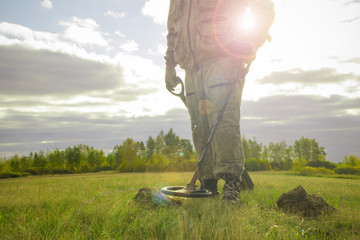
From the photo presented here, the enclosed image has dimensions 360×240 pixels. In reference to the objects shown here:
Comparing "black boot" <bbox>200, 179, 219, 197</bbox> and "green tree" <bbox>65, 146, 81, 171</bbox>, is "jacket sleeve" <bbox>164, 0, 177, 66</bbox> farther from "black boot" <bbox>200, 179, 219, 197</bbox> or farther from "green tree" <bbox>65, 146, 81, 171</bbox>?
"green tree" <bbox>65, 146, 81, 171</bbox>

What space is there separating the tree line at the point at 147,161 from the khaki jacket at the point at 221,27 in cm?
1017

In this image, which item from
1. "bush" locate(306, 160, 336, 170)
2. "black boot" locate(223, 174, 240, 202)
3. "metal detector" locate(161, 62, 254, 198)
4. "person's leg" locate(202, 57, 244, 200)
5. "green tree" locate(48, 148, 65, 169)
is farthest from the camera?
"green tree" locate(48, 148, 65, 169)

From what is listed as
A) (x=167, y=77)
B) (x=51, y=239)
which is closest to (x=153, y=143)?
(x=167, y=77)

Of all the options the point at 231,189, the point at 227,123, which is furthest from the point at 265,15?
the point at 231,189

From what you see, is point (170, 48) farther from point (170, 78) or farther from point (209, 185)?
point (209, 185)

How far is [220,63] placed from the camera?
2916 mm

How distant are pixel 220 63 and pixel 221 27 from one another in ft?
1.50

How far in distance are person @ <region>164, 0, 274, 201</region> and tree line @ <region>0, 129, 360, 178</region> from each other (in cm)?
973

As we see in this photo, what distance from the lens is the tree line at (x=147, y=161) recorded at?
13320 millimetres

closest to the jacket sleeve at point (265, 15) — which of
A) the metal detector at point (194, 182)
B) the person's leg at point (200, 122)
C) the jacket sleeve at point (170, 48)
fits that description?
the metal detector at point (194, 182)

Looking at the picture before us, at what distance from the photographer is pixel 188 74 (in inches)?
136

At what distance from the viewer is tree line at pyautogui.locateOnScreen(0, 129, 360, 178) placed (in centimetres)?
1332

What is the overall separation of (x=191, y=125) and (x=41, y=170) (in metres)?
13.3

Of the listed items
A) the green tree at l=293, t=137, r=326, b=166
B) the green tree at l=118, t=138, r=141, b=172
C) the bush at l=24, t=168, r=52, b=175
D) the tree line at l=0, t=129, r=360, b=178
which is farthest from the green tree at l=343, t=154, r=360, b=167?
the bush at l=24, t=168, r=52, b=175
